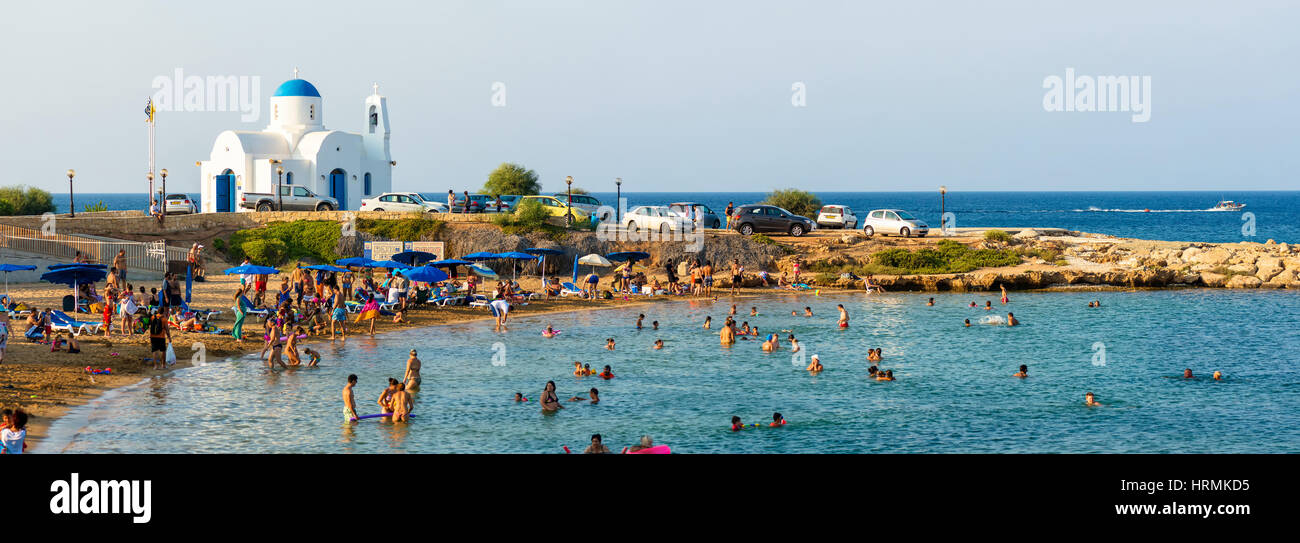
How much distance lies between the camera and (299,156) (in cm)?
5219

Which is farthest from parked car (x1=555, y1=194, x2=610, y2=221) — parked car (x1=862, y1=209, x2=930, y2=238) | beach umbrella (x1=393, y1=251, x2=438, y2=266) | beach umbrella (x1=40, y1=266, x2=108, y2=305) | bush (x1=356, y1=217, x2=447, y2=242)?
beach umbrella (x1=40, y1=266, x2=108, y2=305)

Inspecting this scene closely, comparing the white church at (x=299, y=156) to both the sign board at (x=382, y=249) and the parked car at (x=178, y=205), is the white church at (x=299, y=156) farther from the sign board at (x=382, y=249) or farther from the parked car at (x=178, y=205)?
the sign board at (x=382, y=249)

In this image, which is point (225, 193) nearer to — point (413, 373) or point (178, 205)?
point (178, 205)

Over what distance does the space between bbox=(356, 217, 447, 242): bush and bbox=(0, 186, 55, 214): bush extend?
2018cm

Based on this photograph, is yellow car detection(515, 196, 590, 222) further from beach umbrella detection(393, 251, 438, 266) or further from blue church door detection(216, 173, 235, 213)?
blue church door detection(216, 173, 235, 213)

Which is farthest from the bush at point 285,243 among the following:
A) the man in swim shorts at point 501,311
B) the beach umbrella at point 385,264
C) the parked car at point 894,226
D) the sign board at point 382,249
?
the parked car at point 894,226

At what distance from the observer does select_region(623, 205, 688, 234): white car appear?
45.7 metres

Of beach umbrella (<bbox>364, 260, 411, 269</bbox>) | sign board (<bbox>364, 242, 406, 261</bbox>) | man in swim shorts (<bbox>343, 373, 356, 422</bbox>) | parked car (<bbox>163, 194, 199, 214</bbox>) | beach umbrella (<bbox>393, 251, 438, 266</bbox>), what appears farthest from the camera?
parked car (<bbox>163, 194, 199, 214</bbox>)

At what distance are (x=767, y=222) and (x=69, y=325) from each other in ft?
99.4

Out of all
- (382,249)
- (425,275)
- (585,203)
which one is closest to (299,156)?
(382,249)

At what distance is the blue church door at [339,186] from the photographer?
53156mm
